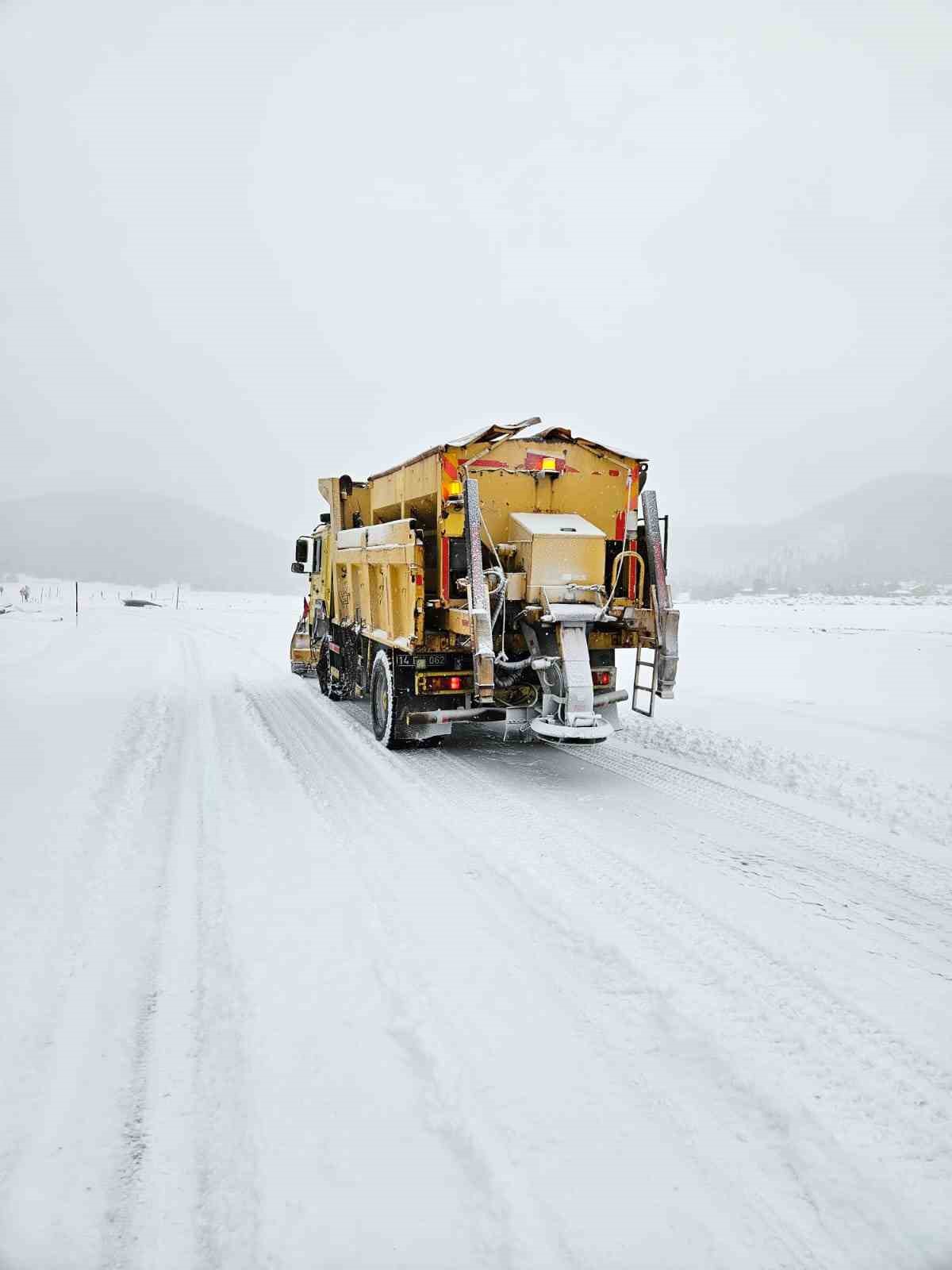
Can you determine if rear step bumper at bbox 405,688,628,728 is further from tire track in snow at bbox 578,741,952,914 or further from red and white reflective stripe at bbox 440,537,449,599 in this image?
red and white reflective stripe at bbox 440,537,449,599

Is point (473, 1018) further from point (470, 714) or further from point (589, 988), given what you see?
point (470, 714)

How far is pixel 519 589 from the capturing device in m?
7.34

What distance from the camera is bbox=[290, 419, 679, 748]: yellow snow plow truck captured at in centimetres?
706

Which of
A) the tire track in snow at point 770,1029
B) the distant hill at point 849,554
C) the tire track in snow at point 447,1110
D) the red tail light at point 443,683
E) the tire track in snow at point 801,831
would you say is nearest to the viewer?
the tire track in snow at point 447,1110

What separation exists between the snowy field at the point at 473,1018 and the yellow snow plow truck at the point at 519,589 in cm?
85

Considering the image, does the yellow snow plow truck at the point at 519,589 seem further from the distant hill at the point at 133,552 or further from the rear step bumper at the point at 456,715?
the distant hill at the point at 133,552

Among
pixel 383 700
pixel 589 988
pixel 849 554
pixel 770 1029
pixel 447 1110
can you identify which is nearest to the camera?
pixel 447 1110

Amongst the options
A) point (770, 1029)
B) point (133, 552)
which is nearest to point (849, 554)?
point (133, 552)

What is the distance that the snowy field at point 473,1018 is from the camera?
2254mm

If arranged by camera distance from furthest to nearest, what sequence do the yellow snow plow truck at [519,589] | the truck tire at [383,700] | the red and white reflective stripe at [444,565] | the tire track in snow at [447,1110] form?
the truck tire at [383,700] < the red and white reflective stripe at [444,565] < the yellow snow plow truck at [519,589] < the tire track in snow at [447,1110]

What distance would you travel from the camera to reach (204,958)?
3.67 metres

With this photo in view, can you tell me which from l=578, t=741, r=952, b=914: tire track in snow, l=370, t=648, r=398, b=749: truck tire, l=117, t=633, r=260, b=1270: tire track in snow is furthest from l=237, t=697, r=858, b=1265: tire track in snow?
l=370, t=648, r=398, b=749: truck tire

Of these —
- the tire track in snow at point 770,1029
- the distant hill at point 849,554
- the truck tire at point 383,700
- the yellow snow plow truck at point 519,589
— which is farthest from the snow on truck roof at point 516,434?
the distant hill at point 849,554

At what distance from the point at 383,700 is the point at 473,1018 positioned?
526 centimetres
